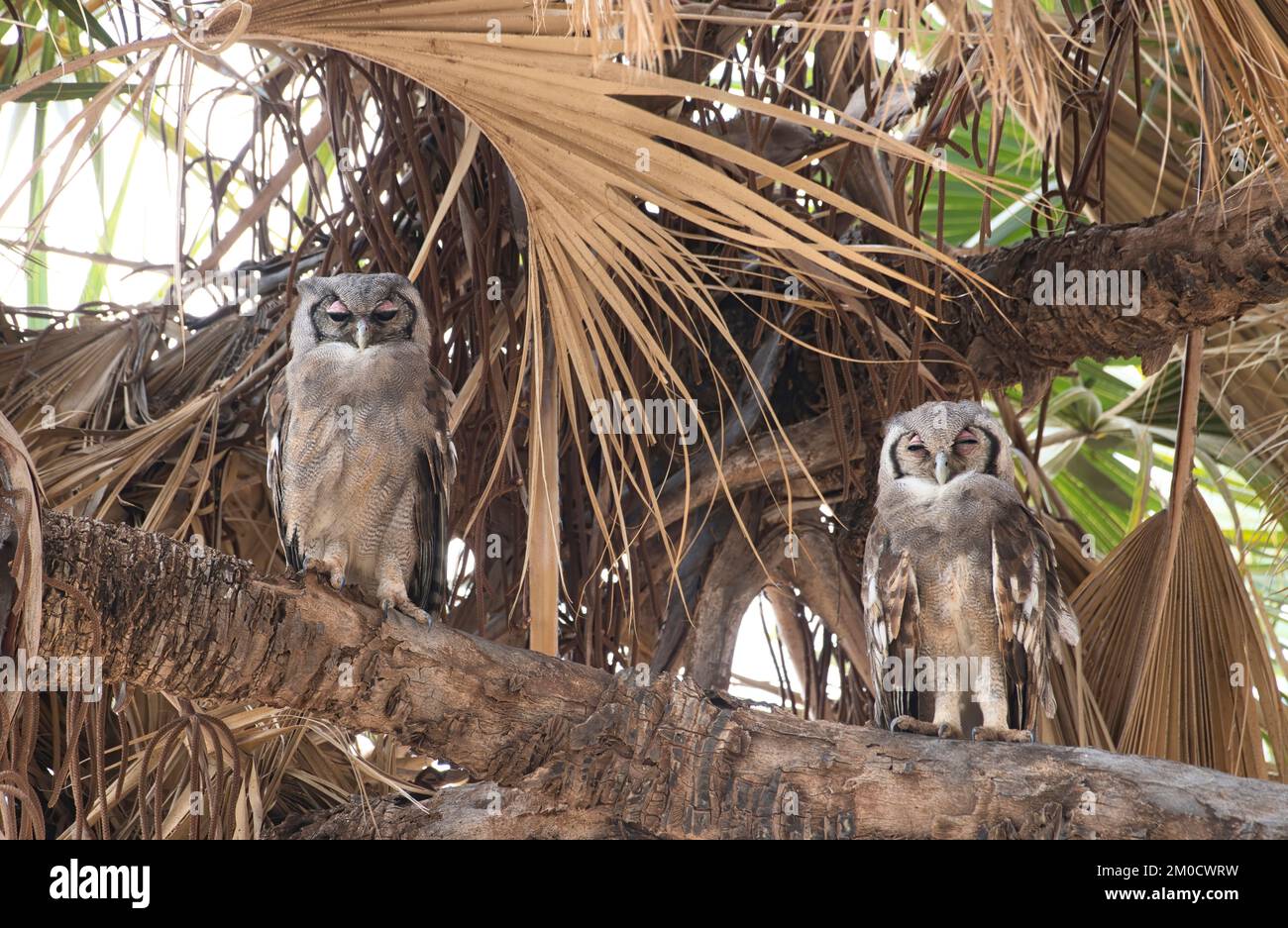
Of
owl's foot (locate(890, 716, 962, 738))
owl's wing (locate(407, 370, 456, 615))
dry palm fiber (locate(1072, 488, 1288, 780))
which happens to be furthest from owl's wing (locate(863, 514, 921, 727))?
owl's wing (locate(407, 370, 456, 615))

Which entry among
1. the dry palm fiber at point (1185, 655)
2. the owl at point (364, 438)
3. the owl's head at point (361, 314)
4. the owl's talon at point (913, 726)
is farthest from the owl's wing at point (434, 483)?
the dry palm fiber at point (1185, 655)

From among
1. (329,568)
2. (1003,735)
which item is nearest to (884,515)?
(1003,735)

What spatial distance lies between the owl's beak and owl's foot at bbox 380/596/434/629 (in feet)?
4.61

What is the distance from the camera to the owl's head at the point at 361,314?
3.31 meters

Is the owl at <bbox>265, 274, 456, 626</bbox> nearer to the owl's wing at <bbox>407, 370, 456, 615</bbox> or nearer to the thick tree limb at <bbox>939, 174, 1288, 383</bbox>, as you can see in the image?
the owl's wing at <bbox>407, 370, 456, 615</bbox>

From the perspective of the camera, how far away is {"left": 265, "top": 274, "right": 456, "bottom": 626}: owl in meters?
3.24

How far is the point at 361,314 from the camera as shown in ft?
10.8

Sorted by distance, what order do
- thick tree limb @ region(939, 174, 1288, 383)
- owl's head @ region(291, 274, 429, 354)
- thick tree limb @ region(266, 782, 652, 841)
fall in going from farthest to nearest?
owl's head @ region(291, 274, 429, 354), thick tree limb @ region(939, 174, 1288, 383), thick tree limb @ region(266, 782, 652, 841)

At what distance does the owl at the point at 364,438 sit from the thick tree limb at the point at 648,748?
547mm

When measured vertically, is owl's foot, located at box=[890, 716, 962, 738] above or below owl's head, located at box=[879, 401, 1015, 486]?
below

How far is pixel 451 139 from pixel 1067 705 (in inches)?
97.5

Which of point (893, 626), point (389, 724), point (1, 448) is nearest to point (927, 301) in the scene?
point (893, 626)
